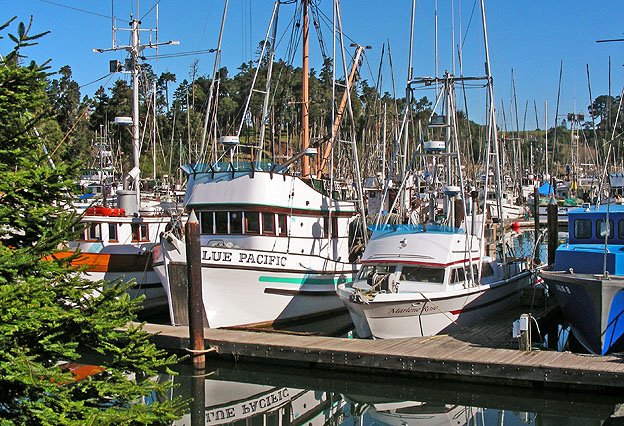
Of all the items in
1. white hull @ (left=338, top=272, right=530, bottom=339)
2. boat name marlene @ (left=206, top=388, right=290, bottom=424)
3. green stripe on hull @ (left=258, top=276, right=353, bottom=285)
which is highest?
green stripe on hull @ (left=258, top=276, right=353, bottom=285)

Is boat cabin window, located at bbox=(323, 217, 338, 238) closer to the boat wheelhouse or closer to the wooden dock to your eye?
the wooden dock

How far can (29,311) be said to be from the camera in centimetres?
670

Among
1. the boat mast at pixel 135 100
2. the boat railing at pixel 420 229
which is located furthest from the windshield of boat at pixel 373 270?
the boat mast at pixel 135 100

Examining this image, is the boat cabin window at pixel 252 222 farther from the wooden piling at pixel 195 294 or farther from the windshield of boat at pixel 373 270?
the wooden piling at pixel 195 294

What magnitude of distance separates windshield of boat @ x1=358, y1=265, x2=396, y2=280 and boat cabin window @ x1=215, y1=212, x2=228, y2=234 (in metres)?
4.56

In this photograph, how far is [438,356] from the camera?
1611 cm

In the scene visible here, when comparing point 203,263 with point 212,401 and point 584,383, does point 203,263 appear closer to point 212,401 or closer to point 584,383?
point 212,401

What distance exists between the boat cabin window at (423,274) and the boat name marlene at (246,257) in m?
4.02

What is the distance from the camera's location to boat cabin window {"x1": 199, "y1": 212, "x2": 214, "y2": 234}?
2250 cm

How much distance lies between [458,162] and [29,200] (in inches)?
570

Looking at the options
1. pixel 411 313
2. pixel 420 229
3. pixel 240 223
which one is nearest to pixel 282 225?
pixel 240 223

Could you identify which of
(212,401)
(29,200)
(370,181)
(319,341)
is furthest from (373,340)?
(370,181)

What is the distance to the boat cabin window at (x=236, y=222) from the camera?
22.3 metres

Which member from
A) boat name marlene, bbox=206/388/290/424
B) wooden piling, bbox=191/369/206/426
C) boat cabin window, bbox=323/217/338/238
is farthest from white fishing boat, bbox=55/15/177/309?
boat name marlene, bbox=206/388/290/424
